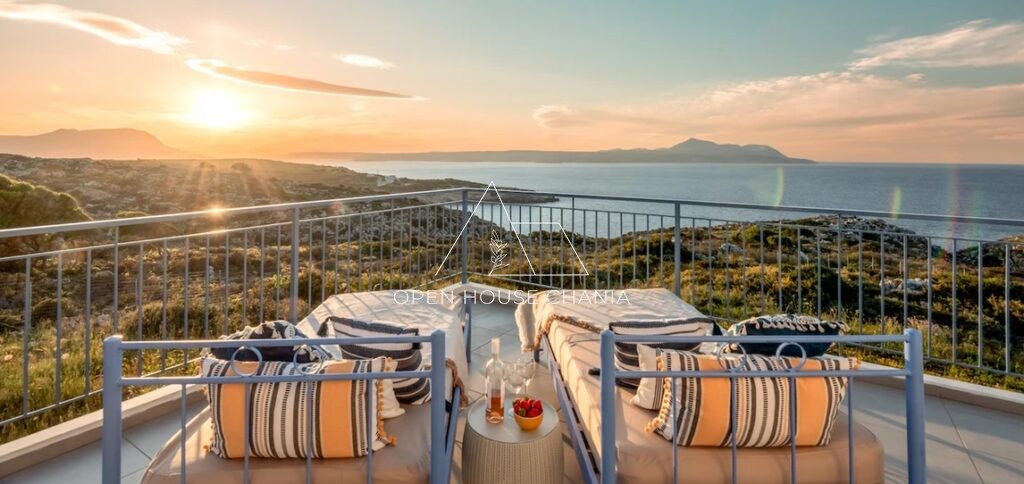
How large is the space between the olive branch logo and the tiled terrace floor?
2.50 m

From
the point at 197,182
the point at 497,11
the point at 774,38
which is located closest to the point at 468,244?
the point at 497,11

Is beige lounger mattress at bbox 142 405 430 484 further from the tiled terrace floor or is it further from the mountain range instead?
the mountain range

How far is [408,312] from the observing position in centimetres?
284

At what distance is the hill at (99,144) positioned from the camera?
11.9 m

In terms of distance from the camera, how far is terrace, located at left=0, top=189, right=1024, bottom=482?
237cm

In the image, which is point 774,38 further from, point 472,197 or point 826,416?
point 826,416


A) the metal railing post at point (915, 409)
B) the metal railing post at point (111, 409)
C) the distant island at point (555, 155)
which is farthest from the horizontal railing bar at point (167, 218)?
the distant island at point (555, 155)

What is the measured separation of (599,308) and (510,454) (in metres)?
1.44

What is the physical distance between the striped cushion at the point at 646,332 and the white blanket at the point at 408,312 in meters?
0.69

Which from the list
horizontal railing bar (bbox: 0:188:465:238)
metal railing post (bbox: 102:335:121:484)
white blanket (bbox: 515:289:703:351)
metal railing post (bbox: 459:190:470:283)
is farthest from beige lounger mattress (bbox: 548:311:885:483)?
metal railing post (bbox: 459:190:470:283)

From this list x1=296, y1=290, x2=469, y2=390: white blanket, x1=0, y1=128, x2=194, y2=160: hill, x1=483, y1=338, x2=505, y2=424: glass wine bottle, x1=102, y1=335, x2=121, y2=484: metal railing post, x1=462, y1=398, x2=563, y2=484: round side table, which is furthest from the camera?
x1=0, y1=128, x2=194, y2=160: hill

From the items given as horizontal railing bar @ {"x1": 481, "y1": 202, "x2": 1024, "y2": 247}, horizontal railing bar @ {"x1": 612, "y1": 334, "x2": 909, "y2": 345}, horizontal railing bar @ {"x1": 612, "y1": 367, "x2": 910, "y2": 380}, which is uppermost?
horizontal railing bar @ {"x1": 481, "y1": 202, "x2": 1024, "y2": 247}

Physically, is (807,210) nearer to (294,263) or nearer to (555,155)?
(294,263)

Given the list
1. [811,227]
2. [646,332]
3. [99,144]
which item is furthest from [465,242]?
[99,144]
